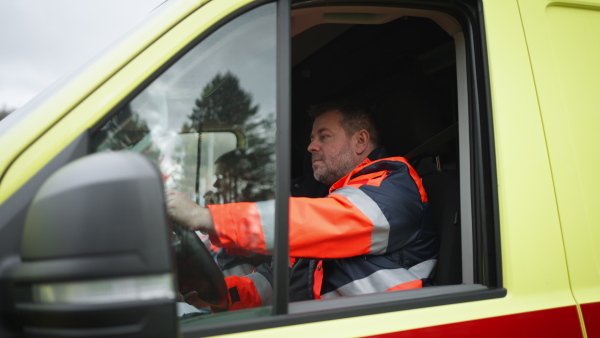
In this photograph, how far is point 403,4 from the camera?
1603 mm

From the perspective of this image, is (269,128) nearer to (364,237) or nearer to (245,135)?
(245,135)

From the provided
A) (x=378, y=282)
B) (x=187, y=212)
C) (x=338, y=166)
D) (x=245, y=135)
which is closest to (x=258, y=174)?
(x=245, y=135)

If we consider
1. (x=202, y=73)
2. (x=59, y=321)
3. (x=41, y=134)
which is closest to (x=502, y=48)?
(x=202, y=73)

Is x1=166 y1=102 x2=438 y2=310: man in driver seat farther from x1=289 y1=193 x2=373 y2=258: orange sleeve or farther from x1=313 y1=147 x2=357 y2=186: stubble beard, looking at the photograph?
x1=313 y1=147 x2=357 y2=186: stubble beard

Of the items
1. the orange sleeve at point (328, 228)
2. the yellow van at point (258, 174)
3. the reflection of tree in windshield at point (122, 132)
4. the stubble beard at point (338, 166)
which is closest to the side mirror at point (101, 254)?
the yellow van at point (258, 174)

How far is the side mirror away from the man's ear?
2027mm

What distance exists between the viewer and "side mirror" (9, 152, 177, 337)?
75 centimetres

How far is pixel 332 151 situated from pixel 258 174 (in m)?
1.54

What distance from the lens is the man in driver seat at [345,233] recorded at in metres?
1.30

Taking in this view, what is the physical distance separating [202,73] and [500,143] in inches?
32.2

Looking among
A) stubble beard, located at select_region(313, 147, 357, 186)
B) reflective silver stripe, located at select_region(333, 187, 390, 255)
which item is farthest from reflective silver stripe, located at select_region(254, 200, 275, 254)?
stubble beard, located at select_region(313, 147, 357, 186)

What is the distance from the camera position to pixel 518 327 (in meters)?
1.36

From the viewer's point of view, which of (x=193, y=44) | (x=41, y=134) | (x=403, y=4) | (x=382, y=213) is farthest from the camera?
(x=382, y=213)

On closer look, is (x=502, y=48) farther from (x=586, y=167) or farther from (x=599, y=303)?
(x=599, y=303)
